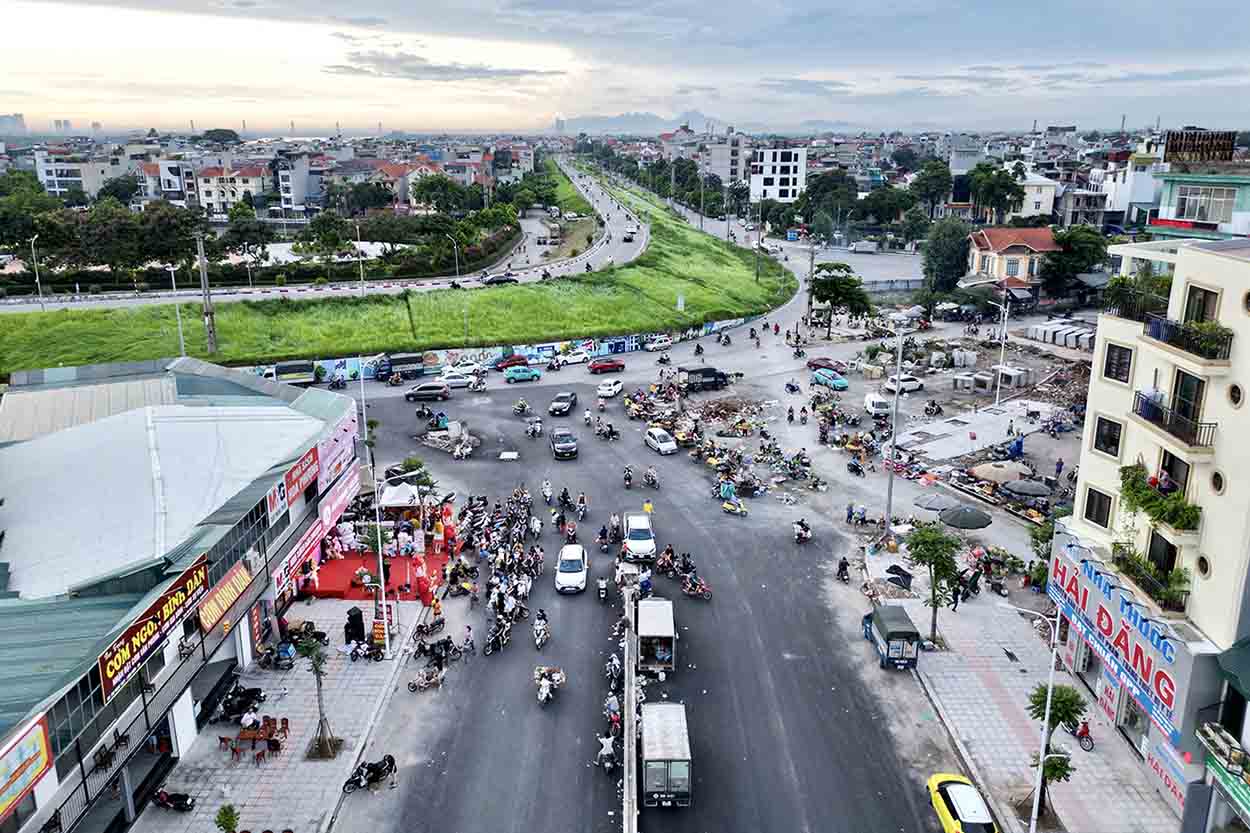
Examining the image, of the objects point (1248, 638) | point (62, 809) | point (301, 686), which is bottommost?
point (301, 686)

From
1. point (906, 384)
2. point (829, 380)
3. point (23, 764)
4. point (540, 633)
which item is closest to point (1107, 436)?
point (540, 633)

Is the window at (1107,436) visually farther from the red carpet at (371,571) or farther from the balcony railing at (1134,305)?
the red carpet at (371,571)

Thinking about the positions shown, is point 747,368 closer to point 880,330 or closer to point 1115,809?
point 880,330

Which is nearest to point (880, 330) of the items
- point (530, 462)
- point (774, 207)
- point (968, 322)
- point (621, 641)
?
point (968, 322)

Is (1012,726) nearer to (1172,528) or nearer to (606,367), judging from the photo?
(1172,528)

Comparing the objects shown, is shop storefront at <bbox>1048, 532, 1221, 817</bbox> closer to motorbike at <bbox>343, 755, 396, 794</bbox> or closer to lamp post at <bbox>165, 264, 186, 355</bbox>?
motorbike at <bbox>343, 755, 396, 794</bbox>
